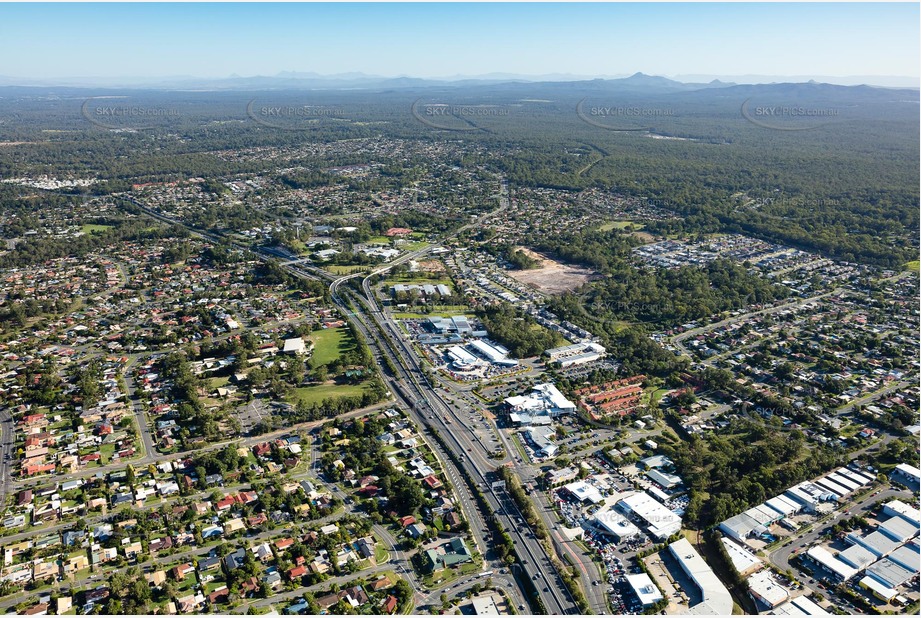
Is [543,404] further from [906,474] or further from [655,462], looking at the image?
[906,474]

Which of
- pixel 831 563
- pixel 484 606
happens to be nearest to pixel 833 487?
pixel 831 563

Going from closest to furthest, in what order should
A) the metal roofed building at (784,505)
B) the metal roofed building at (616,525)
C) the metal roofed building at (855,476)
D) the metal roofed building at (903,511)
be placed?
the metal roofed building at (616,525)
the metal roofed building at (903,511)
the metal roofed building at (784,505)
the metal roofed building at (855,476)

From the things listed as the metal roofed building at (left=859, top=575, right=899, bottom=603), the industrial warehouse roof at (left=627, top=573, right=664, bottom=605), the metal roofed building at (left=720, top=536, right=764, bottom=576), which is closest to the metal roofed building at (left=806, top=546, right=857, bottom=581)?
the metal roofed building at (left=859, top=575, right=899, bottom=603)

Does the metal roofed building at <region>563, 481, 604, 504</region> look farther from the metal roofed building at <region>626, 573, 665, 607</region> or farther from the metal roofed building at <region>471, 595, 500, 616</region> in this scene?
the metal roofed building at <region>471, 595, 500, 616</region>

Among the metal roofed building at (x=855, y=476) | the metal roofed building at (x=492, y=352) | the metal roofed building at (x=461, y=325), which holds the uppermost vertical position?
the metal roofed building at (x=461, y=325)

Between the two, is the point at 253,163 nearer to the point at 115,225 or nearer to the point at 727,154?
the point at 115,225

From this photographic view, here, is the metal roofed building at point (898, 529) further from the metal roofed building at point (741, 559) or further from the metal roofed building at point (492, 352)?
the metal roofed building at point (492, 352)

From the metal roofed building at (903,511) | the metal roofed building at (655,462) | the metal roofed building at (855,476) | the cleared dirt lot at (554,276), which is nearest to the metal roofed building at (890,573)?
the metal roofed building at (903,511)
